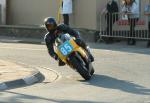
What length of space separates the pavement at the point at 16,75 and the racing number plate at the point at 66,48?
872 mm

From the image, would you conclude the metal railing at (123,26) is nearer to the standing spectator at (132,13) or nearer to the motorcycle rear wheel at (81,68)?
the standing spectator at (132,13)

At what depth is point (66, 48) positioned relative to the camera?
12766mm

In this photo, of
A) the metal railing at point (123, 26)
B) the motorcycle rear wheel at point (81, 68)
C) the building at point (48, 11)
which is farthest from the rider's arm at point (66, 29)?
the building at point (48, 11)

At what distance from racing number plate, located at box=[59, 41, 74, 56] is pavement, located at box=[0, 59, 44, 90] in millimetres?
872

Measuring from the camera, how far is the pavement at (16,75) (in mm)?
12094

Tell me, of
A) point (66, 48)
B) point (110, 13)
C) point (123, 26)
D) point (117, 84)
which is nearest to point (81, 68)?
point (66, 48)

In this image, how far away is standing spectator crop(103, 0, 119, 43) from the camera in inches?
833

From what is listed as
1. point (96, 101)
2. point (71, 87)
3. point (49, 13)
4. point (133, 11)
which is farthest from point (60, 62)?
point (49, 13)

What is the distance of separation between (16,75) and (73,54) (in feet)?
4.57

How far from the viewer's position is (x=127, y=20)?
70.2 feet

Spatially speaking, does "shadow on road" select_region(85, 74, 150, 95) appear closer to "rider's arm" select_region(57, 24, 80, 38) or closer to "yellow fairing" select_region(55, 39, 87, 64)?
"yellow fairing" select_region(55, 39, 87, 64)

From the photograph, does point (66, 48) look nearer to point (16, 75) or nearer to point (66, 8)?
point (16, 75)

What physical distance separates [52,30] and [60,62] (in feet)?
2.57

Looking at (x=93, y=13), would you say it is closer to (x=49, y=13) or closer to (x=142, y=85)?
(x=49, y=13)
